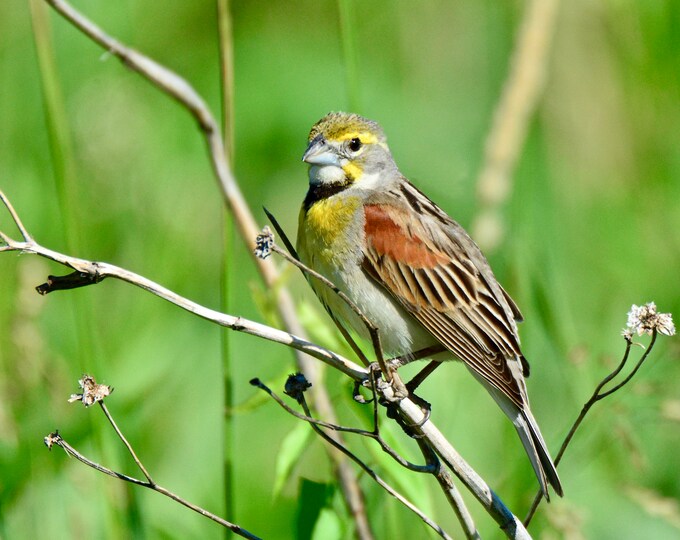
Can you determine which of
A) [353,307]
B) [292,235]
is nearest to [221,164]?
[353,307]

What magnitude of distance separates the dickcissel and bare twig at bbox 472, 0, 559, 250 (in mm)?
272

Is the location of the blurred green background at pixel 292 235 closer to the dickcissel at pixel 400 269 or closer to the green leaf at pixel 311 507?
the green leaf at pixel 311 507

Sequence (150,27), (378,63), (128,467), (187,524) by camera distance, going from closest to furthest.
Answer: (128,467), (187,524), (150,27), (378,63)

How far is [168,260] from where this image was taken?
409 cm

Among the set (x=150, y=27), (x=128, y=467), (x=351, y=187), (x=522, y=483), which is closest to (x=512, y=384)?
(x=522, y=483)

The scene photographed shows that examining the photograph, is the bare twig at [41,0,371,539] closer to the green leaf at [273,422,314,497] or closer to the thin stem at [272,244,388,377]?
the green leaf at [273,422,314,497]

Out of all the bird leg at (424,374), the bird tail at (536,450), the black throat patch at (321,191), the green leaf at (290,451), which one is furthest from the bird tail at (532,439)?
the black throat patch at (321,191)

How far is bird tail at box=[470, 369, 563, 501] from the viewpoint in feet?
8.88

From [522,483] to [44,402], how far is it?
138cm

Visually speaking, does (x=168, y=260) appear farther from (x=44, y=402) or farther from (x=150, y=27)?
(x=150, y=27)

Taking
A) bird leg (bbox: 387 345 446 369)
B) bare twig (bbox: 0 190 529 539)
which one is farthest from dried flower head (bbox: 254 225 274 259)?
bird leg (bbox: 387 345 446 369)

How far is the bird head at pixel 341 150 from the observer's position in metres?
3.28

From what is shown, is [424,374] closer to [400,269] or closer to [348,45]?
[400,269]

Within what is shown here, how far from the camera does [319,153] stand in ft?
10.7
